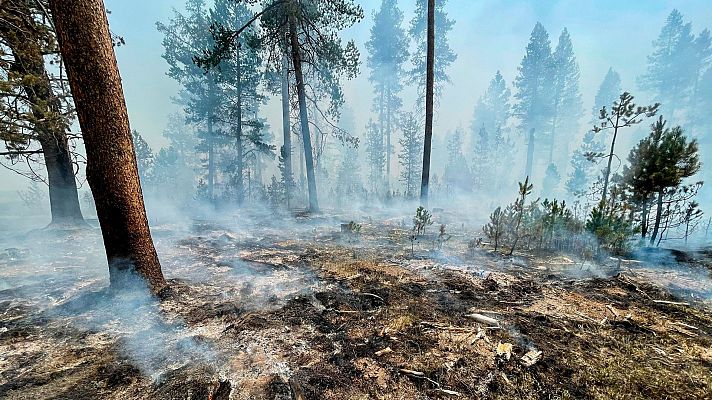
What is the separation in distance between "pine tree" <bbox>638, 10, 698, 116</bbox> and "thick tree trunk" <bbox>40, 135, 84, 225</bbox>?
57276mm

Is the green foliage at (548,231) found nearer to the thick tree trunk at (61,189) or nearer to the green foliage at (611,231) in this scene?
the green foliage at (611,231)

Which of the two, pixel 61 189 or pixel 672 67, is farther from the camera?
pixel 672 67

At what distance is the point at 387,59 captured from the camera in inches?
1260

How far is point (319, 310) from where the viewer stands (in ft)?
11.0

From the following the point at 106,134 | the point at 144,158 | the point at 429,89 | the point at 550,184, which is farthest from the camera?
the point at 550,184

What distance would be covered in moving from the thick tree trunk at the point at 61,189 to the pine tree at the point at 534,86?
117ft

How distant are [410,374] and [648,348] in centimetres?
236

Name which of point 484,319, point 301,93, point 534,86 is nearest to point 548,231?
point 484,319

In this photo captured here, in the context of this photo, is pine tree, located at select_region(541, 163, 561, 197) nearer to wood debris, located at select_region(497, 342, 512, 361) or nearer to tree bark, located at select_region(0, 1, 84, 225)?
wood debris, located at select_region(497, 342, 512, 361)

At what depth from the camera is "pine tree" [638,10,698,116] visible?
112 ft

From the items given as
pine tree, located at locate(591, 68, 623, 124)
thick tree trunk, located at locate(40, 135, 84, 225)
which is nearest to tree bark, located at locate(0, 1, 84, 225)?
thick tree trunk, located at locate(40, 135, 84, 225)

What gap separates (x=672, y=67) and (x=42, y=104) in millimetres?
57877

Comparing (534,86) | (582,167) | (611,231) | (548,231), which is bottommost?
(548,231)

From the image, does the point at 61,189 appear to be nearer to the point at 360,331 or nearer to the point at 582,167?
the point at 360,331
